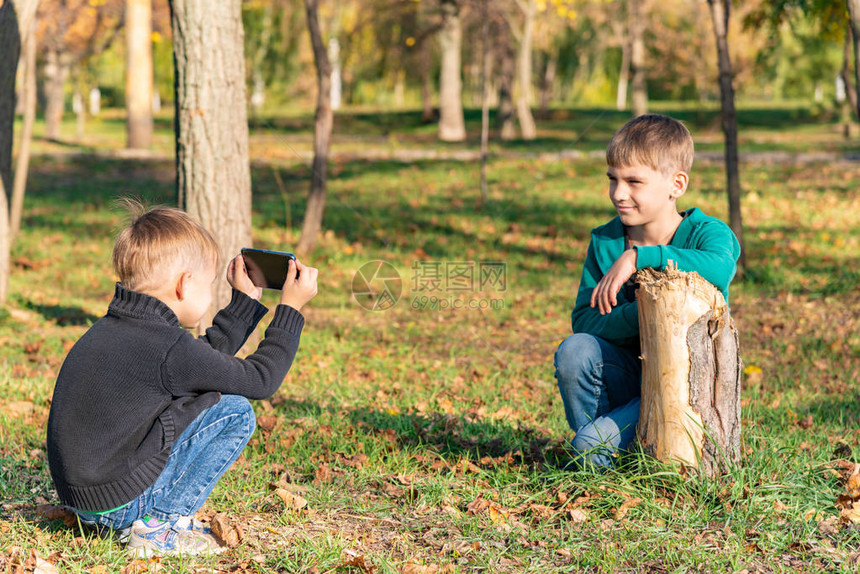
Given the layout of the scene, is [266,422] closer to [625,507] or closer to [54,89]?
[625,507]

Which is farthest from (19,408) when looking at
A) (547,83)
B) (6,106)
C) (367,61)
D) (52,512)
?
(367,61)

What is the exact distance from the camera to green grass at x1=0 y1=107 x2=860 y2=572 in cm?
292

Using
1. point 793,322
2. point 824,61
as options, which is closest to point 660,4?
point 824,61

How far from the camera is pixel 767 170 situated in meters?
15.3

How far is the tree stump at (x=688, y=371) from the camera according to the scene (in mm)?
3033

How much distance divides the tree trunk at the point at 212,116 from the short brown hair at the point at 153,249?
2.43 metres

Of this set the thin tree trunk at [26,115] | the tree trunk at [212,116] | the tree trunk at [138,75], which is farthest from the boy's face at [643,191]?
the tree trunk at [138,75]

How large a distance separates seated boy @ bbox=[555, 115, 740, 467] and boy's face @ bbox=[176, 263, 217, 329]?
144 centimetres

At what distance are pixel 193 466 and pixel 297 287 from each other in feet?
2.37

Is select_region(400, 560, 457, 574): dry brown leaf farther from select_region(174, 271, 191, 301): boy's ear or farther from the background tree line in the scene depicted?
the background tree line

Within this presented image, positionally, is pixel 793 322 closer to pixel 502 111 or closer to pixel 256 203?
pixel 256 203

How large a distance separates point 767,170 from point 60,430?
48.9 feet

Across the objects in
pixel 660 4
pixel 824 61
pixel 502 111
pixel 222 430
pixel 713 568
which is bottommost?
pixel 713 568

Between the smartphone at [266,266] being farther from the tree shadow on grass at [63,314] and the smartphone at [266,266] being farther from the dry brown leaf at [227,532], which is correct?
the tree shadow on grass at [63,314]
